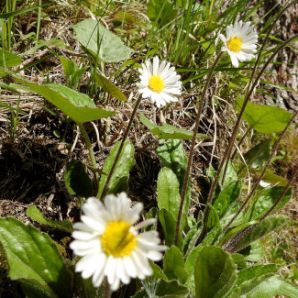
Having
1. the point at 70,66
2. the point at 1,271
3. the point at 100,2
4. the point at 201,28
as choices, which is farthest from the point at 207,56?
the point at 1,271

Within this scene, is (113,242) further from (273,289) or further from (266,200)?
(266,200)

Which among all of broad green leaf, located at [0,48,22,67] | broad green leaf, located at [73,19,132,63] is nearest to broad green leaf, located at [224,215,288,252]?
broad green leaf, located at [73,19,132,63]

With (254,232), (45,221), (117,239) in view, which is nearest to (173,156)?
(254,232)

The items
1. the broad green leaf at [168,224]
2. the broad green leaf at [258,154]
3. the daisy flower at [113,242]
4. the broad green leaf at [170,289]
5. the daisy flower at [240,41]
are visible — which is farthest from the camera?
the broad green leaf at [258,154]

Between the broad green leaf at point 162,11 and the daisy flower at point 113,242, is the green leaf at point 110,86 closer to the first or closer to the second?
the broad green leaf at point 162,11

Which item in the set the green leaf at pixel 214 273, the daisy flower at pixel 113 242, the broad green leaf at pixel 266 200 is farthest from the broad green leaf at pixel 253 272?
the daisy flower at pixel 113 242

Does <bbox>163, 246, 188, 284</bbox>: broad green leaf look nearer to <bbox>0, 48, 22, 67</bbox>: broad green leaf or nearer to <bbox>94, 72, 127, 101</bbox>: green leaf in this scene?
<bbox>94, 72, 127, 101</bbox>: green leaf

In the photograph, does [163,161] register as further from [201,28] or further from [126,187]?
[201,28]

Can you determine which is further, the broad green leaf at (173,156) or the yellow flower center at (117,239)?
the broad green leaf at (173,156)
